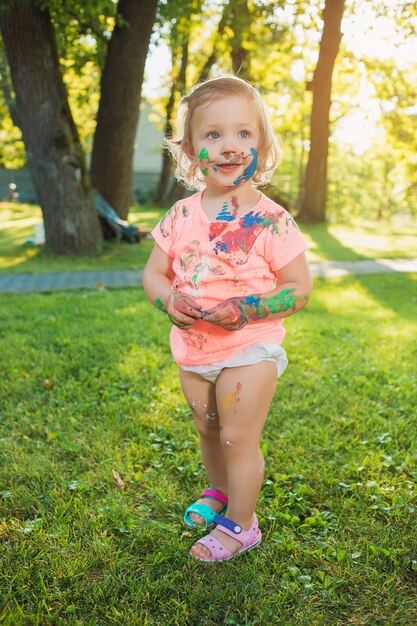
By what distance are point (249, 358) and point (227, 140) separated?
2.60 ft

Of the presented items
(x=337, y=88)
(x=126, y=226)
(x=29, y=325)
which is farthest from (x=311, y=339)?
(x=337, y=88)

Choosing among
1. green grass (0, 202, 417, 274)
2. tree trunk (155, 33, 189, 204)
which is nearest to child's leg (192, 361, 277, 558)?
green grass (0, 202, 417, 274)

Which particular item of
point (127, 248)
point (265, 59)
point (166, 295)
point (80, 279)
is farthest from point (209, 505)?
point (265, 59)

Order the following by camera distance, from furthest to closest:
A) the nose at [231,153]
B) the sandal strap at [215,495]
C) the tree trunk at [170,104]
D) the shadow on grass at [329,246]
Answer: the tree trunk at [170,104], the shadow on grass at [329,246], the sandal strap at [215,495], the nose at [231,153]

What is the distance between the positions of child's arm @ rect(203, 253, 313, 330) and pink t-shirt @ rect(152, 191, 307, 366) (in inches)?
1.9

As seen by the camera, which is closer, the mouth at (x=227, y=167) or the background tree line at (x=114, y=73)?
the mouth at (x=227, y=167)

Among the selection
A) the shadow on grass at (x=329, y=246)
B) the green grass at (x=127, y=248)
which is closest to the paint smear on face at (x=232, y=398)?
the green grass at (x=127, y=248)

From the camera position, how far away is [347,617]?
1.94m

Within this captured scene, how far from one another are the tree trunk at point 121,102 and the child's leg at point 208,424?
26.0 ft

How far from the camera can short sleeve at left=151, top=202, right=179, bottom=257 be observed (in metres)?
2.31

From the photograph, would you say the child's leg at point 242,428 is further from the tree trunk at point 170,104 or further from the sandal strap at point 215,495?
the tree trunk at point 170,104

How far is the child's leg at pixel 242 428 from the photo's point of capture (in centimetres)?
214

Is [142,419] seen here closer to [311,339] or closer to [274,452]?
[274,452]

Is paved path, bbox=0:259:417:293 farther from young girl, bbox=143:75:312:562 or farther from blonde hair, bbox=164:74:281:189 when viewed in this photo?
young girl, bbox=143:75:312:562
